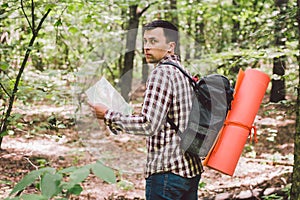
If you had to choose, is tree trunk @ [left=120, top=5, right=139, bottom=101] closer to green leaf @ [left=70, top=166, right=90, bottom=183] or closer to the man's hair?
the man's hair

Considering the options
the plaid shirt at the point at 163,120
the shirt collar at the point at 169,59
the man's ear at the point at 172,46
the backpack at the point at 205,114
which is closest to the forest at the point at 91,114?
the plaid shirt at the point at 163,120

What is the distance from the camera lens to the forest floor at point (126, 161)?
5750 millimetres

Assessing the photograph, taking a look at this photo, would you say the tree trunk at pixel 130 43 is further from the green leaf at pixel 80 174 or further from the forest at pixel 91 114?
the green leaf at pixel 80 174

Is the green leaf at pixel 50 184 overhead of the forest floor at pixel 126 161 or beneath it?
overhead

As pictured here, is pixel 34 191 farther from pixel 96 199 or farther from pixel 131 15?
pixel 131 15

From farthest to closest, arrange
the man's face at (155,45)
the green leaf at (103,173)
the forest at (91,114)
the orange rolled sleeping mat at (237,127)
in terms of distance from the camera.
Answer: the forest at (91,114), the orange rolled sleeping mat at (237,127), the man's face at (155,45), the green leaf at (103,173)

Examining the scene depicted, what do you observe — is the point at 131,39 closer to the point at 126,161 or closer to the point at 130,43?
the point at 130,43

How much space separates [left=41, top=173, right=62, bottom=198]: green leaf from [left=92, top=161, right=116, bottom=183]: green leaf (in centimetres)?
18

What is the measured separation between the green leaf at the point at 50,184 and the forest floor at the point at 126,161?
2.71 metres

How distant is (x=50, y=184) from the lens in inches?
55.8

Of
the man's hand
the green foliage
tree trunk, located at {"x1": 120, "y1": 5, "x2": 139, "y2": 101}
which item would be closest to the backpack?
the man's hand

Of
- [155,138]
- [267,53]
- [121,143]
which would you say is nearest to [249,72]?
[155,138]

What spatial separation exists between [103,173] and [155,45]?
1.29 metres

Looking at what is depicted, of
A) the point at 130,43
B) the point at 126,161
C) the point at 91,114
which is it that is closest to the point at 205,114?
the point at 91,114
